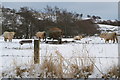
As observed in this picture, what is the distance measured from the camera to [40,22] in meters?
29.8

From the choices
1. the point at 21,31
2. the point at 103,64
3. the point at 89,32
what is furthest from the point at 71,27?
the point at 103,64

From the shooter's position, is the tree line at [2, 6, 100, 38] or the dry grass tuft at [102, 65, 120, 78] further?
the tree line at [2, 6, 100, 38]

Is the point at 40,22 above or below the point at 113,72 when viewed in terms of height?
above

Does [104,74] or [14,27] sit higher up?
[14,27]

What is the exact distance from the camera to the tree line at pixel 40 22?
93.4 ft

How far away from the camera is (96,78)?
213 inches

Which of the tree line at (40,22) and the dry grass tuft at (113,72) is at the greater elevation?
the tree line at (40,22)

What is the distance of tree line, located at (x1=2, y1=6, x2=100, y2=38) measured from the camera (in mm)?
28466

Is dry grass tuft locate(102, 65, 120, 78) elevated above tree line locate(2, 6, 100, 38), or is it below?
below

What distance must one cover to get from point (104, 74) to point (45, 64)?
1244mm

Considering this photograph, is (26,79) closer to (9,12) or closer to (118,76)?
(118,76)

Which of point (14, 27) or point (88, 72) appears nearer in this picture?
point (88, 72)

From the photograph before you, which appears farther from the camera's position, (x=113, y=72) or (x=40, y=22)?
(x=40, y=22)

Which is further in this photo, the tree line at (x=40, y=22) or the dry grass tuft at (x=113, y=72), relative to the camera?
the tree line at (x=40, y=22)
